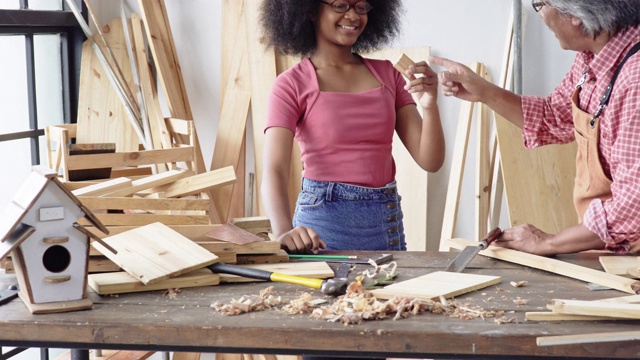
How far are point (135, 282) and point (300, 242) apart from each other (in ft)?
1.96

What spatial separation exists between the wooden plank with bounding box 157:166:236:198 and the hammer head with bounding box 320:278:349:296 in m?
1.40

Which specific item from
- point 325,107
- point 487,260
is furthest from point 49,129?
point 487,260

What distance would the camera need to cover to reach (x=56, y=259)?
214 centimetres

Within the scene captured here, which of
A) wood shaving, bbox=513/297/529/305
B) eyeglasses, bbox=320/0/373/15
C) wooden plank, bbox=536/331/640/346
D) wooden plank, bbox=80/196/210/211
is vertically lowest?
wooden plank, bbox=536/331/640/346

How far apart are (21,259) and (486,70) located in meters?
3.01

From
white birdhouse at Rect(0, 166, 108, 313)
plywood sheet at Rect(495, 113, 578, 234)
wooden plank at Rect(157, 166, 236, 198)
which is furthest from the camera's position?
plywood sheet at Rect(495, 113, 578, 234)

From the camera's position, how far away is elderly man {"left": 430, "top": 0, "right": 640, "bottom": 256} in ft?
8.32

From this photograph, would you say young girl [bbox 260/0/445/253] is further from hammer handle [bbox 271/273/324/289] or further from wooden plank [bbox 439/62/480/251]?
wooden plank [bbox 439/62/480/251]

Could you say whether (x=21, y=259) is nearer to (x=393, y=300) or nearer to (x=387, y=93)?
(x=393, y=300)

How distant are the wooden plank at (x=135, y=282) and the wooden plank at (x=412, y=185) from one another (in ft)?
7.62

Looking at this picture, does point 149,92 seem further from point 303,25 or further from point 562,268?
point 562,268

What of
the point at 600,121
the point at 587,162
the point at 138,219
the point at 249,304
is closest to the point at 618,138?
the point at 600,121

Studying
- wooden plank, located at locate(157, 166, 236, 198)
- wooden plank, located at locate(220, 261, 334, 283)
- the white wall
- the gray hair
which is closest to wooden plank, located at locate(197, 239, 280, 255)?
wooden plank, located at locate(220, 261, 334, 283)

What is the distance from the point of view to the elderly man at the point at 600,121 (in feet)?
8.32
